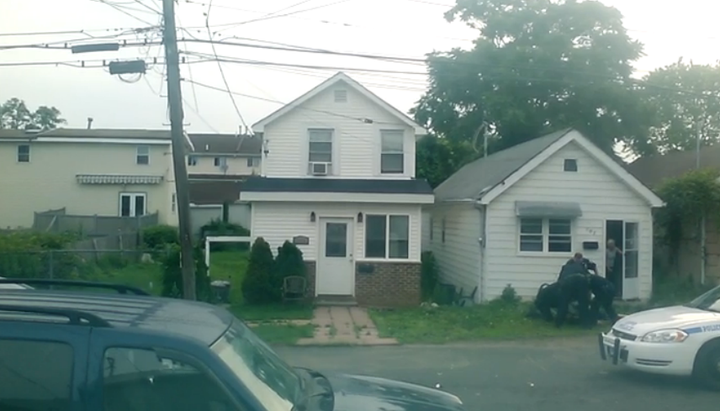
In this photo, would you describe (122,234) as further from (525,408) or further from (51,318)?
(51,318)

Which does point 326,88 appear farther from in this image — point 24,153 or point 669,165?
point 24,153

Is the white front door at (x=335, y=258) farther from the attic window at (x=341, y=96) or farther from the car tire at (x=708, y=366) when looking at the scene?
the car tire at (x=708, y=366)

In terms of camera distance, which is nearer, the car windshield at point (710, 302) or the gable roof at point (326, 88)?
the car windshield at point (710, 302)

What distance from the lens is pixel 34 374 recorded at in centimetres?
395

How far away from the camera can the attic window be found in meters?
24.4

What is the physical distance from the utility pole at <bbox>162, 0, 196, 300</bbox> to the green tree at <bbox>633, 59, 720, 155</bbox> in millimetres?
34559

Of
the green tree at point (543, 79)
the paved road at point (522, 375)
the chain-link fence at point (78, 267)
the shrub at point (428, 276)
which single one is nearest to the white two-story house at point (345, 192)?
the shrub at point (428, 276)

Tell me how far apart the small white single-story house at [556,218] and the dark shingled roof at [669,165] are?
19.2ft

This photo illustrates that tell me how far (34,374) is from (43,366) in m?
0.05

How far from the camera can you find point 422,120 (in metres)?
42.9

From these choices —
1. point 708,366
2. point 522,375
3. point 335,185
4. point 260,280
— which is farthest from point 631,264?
point 708,366

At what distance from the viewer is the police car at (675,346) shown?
38.2 ft

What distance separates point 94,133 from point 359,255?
83.6 ft

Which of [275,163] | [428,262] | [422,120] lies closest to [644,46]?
[422,120]
